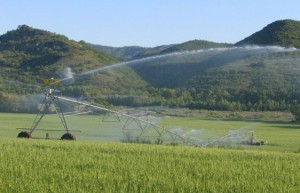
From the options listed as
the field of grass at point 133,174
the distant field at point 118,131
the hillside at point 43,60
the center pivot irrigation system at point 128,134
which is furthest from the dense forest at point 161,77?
the field of grass at point 133,174

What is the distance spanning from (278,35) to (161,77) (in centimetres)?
2528

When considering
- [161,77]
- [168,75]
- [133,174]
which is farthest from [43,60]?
[133,174]

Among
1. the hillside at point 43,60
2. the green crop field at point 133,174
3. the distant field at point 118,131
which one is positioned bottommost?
the distant field at point 118,131

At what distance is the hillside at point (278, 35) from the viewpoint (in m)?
116

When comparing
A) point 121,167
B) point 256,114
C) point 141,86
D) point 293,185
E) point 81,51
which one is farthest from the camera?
point 81,51

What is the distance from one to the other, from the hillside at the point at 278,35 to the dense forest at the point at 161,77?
1.32ft

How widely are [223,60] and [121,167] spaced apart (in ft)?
339

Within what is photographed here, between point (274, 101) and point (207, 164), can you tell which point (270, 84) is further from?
point (207, 164)

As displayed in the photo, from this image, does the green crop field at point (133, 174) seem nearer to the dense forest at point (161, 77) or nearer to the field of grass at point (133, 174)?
the field of grass at point (133, 174)

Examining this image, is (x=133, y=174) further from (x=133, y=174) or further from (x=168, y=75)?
(x=168, y=75)

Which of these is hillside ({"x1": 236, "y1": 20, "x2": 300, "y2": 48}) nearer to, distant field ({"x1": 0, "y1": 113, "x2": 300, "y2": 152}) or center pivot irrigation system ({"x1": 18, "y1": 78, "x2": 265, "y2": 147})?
distant field ({"x1": 0, "y1": 113, "x2": 300, "y2": 152})

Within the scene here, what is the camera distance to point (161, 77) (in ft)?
409

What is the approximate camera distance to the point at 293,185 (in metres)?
11.2

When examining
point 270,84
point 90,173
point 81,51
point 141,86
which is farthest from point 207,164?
point 81,51
